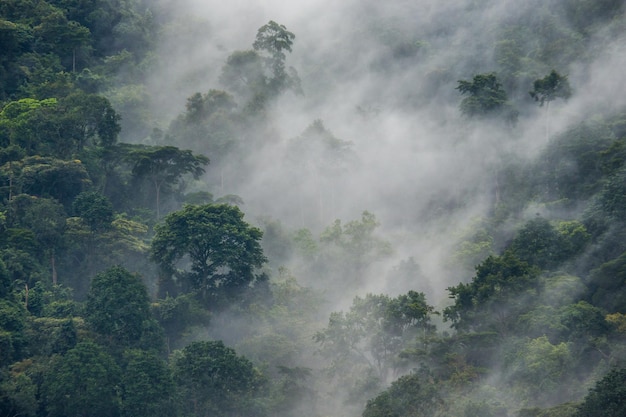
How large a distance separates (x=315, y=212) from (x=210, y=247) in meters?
14.7

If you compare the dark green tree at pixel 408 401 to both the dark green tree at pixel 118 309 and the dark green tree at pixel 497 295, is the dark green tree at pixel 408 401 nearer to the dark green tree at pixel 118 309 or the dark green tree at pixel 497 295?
the dark green tree at pixel 497 295

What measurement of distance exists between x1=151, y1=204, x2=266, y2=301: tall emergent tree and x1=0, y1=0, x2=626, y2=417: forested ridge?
0.11m

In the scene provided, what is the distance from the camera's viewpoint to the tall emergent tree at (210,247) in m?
50.9

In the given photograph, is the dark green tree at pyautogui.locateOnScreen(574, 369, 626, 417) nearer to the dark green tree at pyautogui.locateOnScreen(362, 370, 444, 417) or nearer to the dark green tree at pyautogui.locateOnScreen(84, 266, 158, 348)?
the dark green tree at pyautogui.locateOnScreen(362, 370, 444, 417)

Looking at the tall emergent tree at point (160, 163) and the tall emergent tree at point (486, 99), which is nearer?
the tall emergent tree at point (160, 163)

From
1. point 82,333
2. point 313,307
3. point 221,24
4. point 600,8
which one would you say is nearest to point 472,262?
point 313,307

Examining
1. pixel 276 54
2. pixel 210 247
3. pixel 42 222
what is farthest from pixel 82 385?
pixel 276 54

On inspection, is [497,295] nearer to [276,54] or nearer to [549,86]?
[549,86]

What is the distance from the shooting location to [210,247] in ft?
169

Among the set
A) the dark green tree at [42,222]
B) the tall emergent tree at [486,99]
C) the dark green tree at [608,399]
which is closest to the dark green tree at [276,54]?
the tall emergent tree at [486,99]

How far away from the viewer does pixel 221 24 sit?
84.8 metres

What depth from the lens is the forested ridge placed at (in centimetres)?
4275

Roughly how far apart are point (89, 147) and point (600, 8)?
32.3 m

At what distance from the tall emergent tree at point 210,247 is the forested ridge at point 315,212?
108 millimetres
